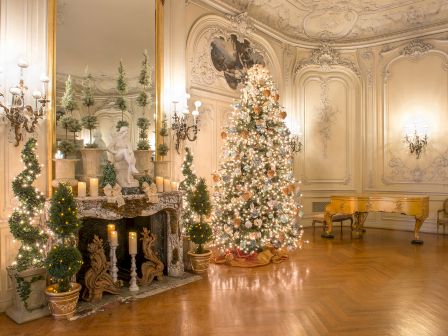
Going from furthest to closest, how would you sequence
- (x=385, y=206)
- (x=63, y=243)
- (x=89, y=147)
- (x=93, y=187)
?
(x=385, y=206), (x=89, y=147), (x=93, y=187), (x=63, y=243)

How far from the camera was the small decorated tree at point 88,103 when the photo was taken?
4.92 m

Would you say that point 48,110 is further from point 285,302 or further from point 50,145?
point 285,302

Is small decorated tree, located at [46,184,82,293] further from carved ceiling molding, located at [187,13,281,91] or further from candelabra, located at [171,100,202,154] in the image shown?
carved ceiling molding, located at [187,13,281,91]

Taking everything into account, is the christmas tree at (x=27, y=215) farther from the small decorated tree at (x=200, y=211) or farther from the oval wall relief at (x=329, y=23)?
the oval wall relief at (x=329, y=23)

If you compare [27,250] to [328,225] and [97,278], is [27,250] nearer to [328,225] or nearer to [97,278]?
[97,278]

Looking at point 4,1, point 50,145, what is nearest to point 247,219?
point 50,145

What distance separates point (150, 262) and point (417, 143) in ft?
23.4

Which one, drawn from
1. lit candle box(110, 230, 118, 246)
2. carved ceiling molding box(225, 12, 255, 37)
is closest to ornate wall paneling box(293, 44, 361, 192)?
carved ceiling molding box(225, 12, 255, 37)

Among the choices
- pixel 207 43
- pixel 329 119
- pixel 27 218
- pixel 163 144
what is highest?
pixel 207 43

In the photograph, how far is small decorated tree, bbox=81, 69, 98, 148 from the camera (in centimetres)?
492

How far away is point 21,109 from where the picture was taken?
428 cm

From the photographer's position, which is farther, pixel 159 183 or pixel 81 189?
pixel 159 183

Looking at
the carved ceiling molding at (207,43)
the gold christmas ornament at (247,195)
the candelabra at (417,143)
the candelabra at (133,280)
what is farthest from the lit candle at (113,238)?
the candelabra at (417,143)

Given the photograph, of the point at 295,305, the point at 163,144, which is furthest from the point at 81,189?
the point at 295,305
